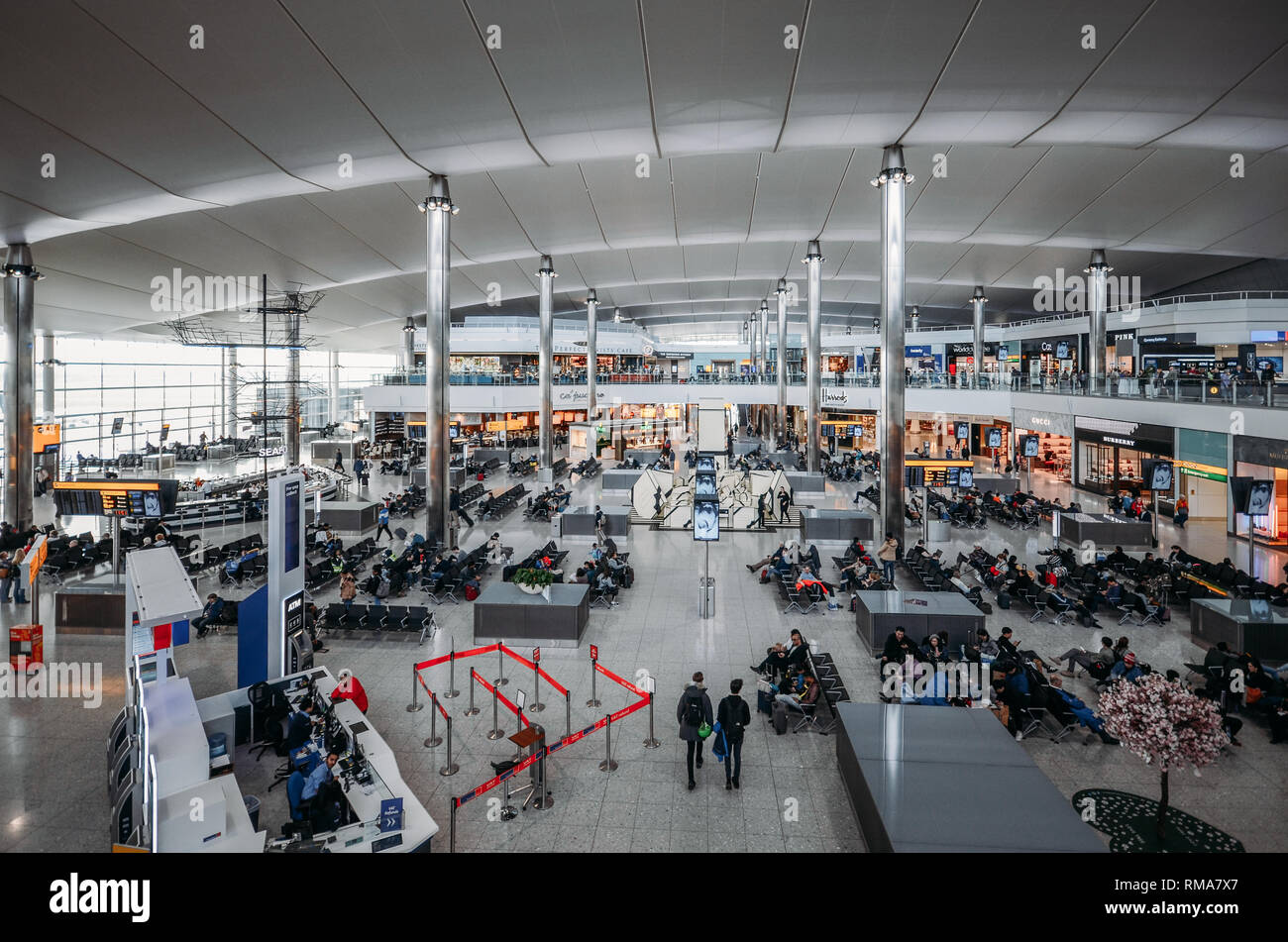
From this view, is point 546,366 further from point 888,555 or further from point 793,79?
point 888,555

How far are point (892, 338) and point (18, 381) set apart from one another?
23.1 meters

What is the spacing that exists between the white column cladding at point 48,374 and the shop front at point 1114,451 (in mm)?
44668

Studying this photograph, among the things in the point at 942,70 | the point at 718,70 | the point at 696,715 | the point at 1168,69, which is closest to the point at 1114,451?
the point at 1168,69

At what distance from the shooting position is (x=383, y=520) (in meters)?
17.9

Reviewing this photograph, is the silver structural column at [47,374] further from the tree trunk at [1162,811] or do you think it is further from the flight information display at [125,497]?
the tree trunk at [1162,811]

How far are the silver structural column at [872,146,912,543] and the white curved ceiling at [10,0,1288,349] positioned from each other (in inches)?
51.4

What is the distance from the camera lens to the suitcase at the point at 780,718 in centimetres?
718

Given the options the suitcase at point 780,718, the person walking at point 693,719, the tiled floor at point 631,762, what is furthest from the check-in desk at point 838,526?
the person walking at point 693,719

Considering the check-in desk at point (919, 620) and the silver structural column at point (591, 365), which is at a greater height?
the silver structural column at point (591, 365)

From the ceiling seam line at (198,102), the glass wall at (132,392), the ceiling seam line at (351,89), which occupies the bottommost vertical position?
the glass wall at (132,392)

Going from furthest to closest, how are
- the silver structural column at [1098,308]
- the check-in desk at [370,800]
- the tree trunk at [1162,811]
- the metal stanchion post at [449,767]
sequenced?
the silver structural column at [1098,308]
the metal stanchion post at [449,767]
the tree trunk at [1162,811]
the check-in desk at [370,800]

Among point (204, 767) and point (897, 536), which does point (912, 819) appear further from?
point (897, 536)

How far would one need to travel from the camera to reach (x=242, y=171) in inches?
577
